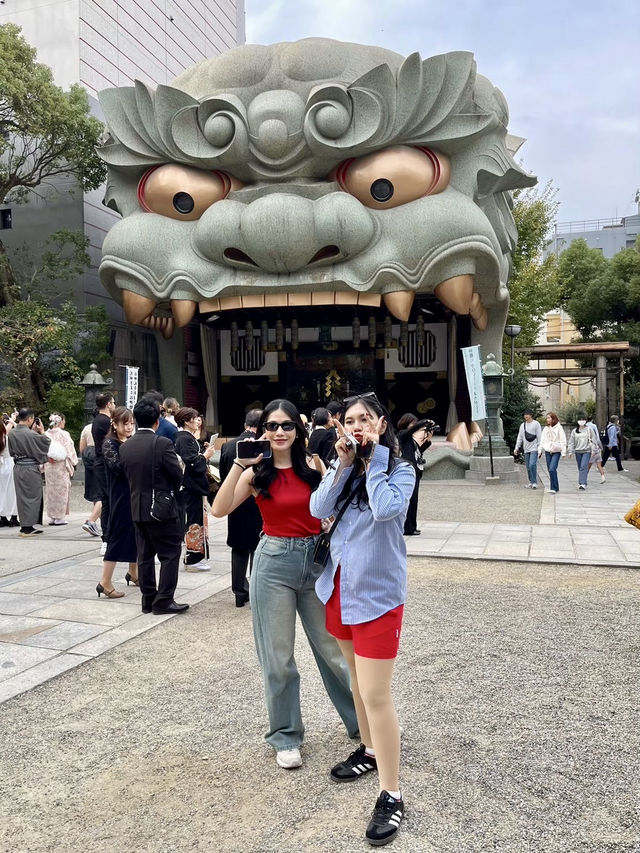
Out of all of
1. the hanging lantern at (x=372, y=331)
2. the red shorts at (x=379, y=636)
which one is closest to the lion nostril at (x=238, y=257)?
the hanging lantern at (x=372, y=331)

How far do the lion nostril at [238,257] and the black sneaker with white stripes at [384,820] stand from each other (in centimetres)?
1566

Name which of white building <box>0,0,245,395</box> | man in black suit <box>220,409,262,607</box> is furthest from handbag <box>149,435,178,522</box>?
white building <box>0,0,245,395</box>

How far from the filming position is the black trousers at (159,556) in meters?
5.47

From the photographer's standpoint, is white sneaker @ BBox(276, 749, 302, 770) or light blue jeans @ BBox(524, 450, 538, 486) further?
light blue jeans @ BBox(524, 450, 538, 486)

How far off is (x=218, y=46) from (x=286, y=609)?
4197 centimetres

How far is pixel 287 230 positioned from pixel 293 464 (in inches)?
545

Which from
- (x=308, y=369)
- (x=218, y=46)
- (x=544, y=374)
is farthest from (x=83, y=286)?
(x=218, y=46)

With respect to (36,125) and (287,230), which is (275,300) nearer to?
(287,230)

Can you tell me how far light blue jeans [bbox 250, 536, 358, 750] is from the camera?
3.08 metres

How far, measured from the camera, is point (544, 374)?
94.7ft

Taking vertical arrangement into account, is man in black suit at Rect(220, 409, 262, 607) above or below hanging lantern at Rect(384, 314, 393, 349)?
below

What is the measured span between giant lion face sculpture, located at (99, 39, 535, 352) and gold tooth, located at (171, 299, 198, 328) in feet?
0.18

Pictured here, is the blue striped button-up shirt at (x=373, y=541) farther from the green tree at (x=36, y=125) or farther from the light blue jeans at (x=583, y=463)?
the green tree at (x=36, y=125)

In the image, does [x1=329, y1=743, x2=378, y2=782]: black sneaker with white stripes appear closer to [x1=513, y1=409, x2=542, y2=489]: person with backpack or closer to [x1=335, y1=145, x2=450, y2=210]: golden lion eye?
[x1=513, y1=409, x2=542, y2=489]: person with backpack
